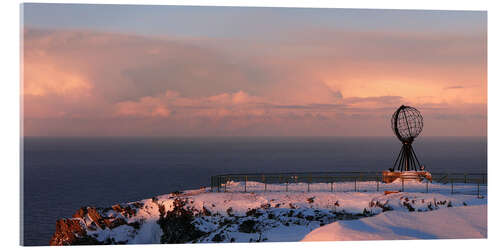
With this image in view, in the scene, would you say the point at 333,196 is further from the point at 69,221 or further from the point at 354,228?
the point at 69,221

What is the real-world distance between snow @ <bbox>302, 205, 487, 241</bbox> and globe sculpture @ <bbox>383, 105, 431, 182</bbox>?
1166 cm

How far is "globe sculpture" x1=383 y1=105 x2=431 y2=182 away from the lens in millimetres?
33344

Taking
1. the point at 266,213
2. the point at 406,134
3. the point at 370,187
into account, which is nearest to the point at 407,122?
the point at 406,134

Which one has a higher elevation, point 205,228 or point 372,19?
point 372,19

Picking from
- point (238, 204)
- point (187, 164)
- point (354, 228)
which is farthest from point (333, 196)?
point (187, 164)

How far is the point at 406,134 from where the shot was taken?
34375mm

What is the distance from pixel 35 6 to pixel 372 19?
1448 centimetres

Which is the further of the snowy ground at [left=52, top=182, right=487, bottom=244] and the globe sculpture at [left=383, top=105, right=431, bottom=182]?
the globe sculpture at [left=383, top=105, right=431, bottom=182]

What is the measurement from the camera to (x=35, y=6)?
19906 mm

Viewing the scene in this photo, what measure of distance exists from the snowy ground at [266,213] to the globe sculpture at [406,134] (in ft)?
11.5

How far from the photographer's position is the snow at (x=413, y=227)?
18.9 meters

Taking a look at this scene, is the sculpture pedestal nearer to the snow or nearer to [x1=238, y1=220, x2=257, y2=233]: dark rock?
the snow

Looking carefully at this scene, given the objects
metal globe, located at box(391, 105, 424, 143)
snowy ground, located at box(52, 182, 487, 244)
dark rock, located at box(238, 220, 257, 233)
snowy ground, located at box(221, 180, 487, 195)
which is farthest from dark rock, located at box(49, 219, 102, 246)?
metal globe, located at box(391, 105, 424, 143)

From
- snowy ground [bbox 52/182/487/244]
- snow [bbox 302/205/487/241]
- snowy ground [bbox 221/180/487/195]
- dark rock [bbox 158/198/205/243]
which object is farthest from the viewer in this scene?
snowy ground [bbox 221/180/487/195]
